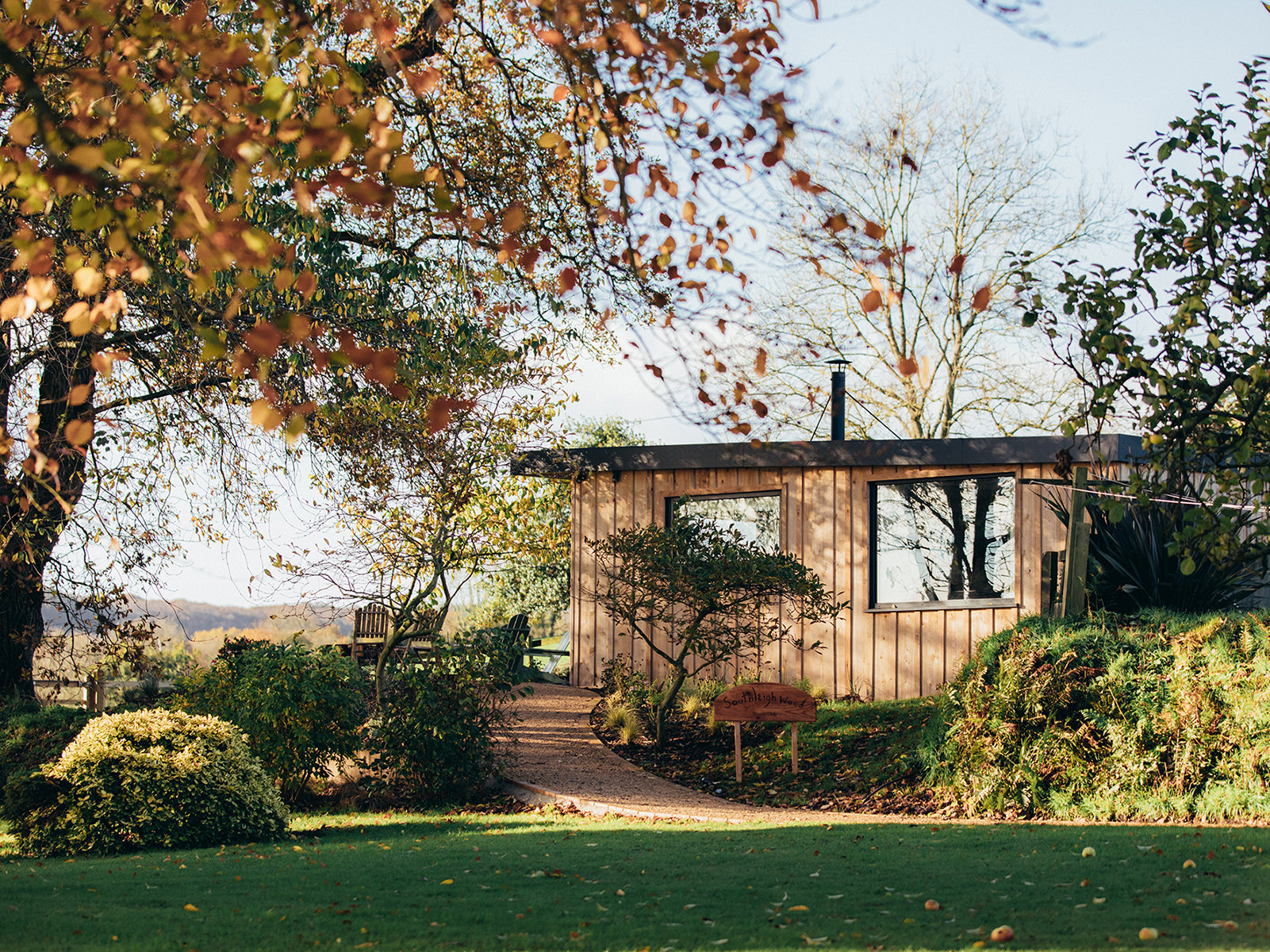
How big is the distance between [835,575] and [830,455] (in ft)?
4.66

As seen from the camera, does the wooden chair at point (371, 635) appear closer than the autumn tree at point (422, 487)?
No

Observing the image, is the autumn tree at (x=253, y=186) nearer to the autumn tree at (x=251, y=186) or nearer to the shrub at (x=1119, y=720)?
the autumn tree at (x=251, y=186)

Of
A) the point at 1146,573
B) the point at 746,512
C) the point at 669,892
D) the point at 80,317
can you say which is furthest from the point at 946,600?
the point at 80,317

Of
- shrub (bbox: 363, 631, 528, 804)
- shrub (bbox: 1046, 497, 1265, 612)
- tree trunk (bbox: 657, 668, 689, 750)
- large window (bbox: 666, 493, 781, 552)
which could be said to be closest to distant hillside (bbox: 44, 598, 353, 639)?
shrub (bbox: 363, 631, 528, 804)

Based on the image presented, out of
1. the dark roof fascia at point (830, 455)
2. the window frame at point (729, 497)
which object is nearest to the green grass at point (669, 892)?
the dark roof fascia at point (830, 455)

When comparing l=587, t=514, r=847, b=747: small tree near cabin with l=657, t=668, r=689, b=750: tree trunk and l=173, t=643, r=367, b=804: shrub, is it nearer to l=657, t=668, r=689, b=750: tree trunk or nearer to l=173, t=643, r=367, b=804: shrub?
l=657, t=668, r=689, b=750: tree trunk

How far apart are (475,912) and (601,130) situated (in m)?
3.19

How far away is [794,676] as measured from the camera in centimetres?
1271

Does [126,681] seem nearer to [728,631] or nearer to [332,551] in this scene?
[332,551]

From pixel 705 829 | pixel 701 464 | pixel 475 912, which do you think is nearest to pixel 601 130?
→ pixel 475 912

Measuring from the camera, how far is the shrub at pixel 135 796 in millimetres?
6891

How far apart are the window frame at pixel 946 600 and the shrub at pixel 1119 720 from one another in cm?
316

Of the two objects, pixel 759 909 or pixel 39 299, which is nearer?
pixel 39 299

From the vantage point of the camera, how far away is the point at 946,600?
1211 cm
